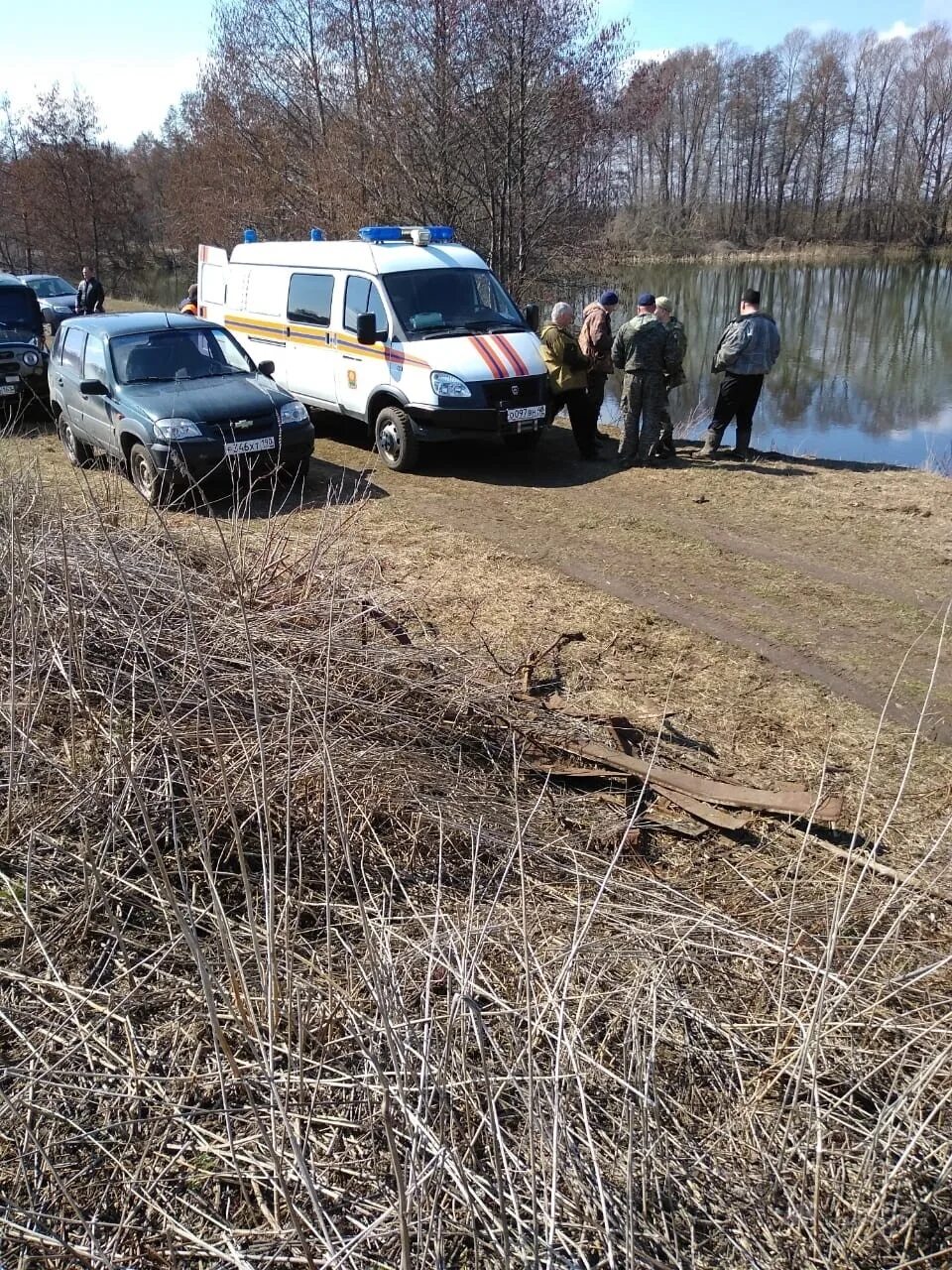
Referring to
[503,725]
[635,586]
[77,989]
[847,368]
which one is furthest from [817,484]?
[847,368]

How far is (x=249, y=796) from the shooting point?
3.33m


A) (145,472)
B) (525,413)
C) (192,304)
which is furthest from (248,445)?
(192,304)

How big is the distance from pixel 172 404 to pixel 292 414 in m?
1.14

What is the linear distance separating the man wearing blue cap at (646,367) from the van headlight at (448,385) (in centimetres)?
181

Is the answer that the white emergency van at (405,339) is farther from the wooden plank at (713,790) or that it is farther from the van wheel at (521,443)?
the wooden plank at (713,790)

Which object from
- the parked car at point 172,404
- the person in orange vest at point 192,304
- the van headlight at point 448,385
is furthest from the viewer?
the person in orange vest at point 192,304

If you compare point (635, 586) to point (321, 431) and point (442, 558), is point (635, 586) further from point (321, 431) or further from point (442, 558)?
point (321, 431)

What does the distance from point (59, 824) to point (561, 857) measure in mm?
1836

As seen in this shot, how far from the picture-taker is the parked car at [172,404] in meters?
8.35

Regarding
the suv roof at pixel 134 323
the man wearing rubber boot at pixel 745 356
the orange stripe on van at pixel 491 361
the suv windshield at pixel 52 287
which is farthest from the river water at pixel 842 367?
the suv windshield at pixel 52 287

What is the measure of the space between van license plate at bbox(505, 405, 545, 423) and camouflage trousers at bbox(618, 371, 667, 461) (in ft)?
3.20

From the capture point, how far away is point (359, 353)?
10.1 metres

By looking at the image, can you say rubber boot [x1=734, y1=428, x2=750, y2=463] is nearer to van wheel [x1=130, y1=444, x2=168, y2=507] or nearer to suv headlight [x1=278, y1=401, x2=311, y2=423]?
suv headlight [x1=278, y1=401, x2=311, y2=423]

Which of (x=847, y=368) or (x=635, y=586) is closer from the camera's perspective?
(x=635, y=586)
